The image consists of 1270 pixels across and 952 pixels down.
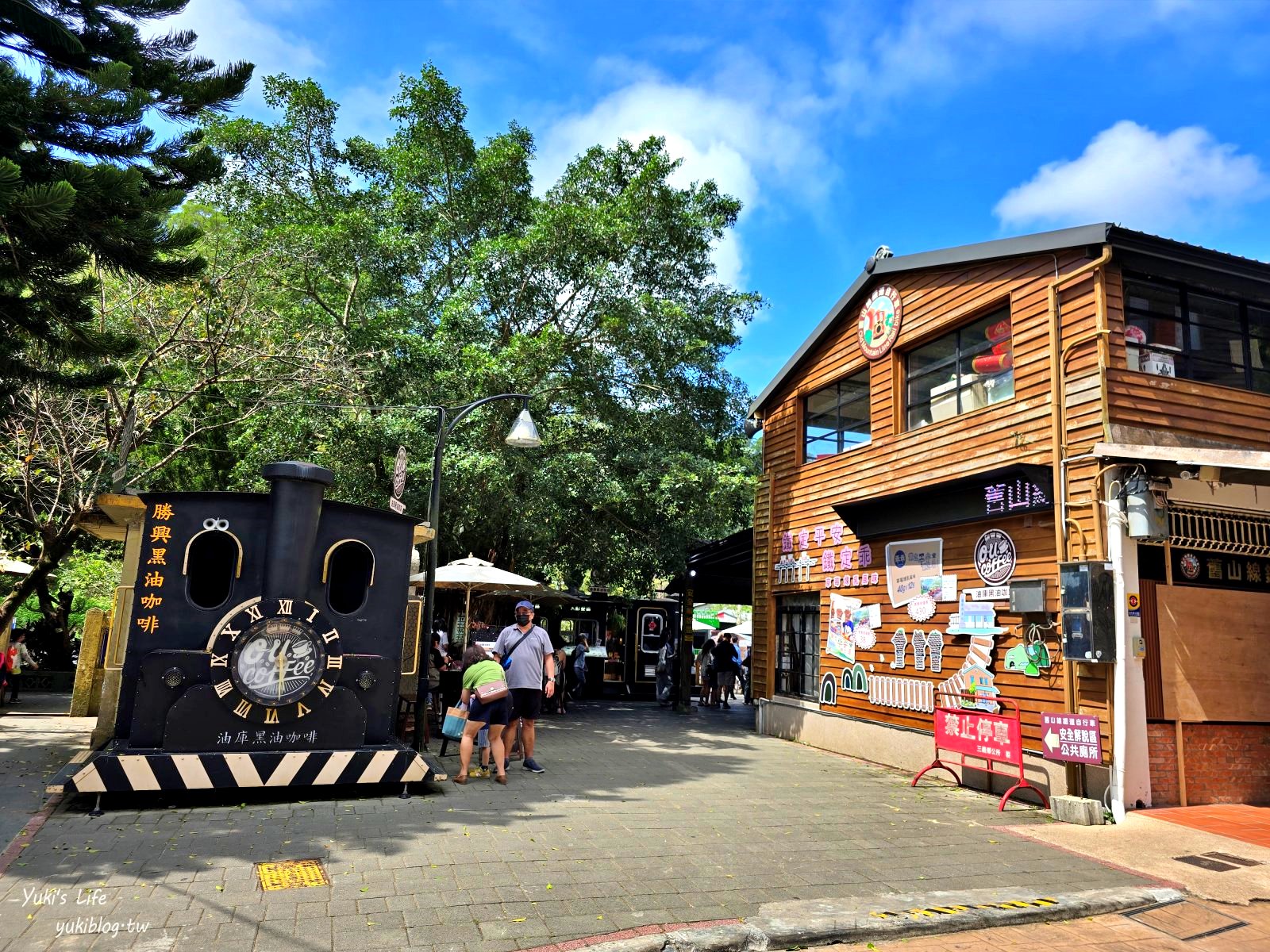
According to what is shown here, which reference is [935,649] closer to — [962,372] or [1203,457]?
[962,372]

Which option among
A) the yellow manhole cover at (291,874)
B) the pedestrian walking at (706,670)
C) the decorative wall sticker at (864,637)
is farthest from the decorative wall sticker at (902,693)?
the pedestrian walking at (706,670)

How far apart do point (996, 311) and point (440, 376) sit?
9.27m

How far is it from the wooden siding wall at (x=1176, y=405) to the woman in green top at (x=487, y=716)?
22.4ft

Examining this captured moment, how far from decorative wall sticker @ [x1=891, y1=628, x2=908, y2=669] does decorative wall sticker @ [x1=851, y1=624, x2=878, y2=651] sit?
0.46 m

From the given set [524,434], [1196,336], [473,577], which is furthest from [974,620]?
[473,577]

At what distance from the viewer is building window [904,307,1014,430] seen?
33.0ft

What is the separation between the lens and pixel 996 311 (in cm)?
1030

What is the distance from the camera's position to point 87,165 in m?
7.32

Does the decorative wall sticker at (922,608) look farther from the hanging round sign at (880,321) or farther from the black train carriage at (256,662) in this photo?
the black train carriage at (256,662)

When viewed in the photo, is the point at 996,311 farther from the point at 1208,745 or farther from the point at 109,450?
the point at 109,450

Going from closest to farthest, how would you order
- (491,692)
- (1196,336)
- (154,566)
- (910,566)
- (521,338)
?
(154,566) → (491,692) → (1196,336) → (910,566) → (521,338)

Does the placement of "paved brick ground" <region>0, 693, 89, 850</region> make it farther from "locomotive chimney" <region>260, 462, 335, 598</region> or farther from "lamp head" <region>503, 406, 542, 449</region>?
"lamp head" <region>503, 406, 542, 449</region>

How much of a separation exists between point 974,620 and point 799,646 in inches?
172

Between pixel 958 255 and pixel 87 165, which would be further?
pixel 958 255
